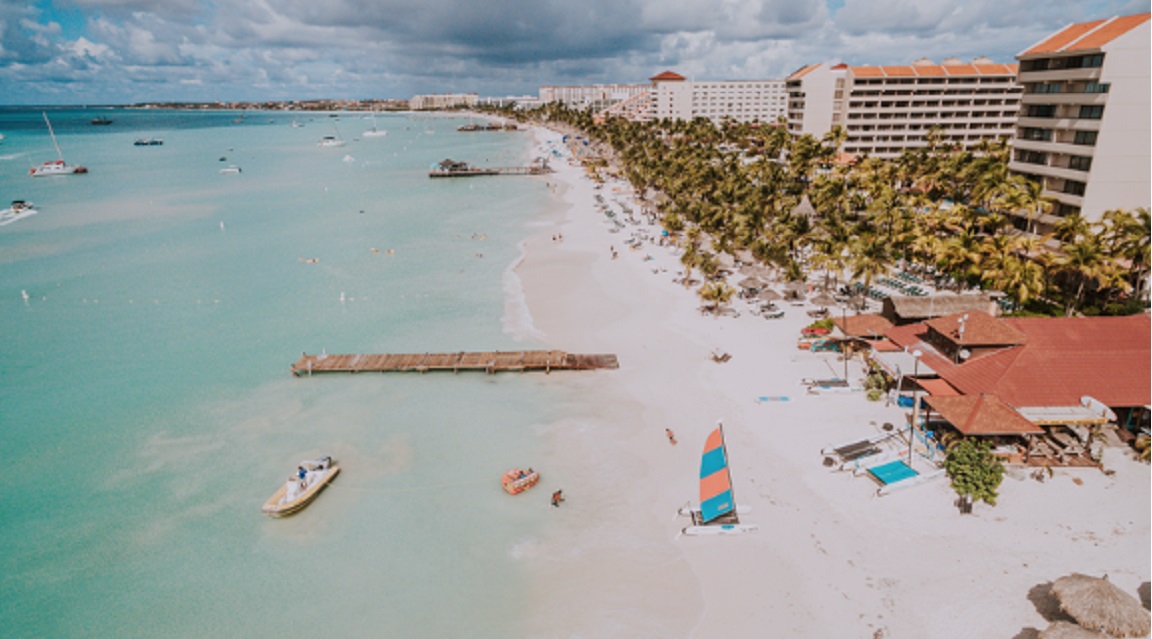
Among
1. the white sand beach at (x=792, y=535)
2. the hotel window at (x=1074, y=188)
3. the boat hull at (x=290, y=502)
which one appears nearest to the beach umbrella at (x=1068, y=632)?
the white sand beach at (x=792, y=535)

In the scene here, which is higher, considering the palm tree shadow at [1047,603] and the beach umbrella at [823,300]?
the beach umbrella at [823,300]

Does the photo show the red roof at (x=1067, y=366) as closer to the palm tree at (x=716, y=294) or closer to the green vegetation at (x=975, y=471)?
the green vegetation at (x=975, y=471)

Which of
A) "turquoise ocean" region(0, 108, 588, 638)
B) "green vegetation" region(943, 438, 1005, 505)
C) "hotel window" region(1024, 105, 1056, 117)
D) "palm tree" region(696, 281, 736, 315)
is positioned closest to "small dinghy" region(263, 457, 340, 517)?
"turquoise ocean" region(0, 108, 588, 638)

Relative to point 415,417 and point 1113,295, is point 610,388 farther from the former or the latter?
point 1113,295

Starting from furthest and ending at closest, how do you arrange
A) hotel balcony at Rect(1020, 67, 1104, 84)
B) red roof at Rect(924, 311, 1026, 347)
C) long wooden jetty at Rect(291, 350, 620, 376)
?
hotel balcony at Rect(1020, 67, 1104, 84)
long wooden jetty at Rect(291, 350, 620, 376)
red roof at Rect(924, 311, 1026, 347)

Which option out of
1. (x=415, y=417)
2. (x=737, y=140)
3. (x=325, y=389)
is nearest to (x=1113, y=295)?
(x=415, y=417)

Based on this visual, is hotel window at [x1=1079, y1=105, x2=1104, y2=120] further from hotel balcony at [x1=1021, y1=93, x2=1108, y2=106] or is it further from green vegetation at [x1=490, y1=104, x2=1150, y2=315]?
green vegetation at [x1=490, y1=104, x2=1150, y2=315]
